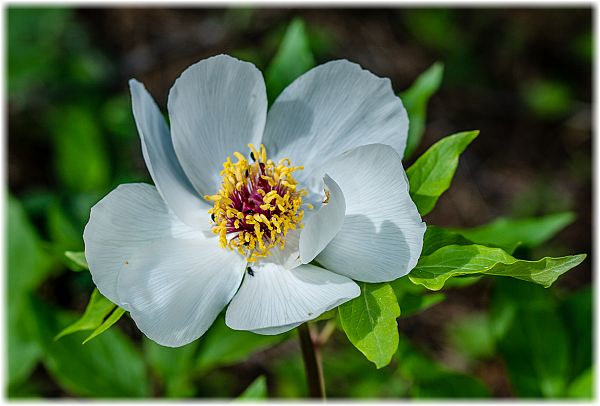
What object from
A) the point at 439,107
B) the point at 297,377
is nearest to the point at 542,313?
the point at 297,377

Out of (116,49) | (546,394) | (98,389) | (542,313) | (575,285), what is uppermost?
(116,49)

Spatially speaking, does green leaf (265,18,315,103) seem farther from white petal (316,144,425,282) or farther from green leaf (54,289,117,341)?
green leaf (54,289,117,341)

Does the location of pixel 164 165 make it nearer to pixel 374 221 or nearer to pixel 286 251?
pixel 286 251

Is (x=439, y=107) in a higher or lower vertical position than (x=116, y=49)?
lower

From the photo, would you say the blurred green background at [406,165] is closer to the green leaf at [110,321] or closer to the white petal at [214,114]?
the white petal at [214,114]

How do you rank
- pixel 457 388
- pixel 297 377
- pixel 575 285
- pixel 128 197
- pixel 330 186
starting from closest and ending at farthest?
pixel 330 186, pixel 128 197, pixel 457 388, pixel 297 377, pixel 575 285

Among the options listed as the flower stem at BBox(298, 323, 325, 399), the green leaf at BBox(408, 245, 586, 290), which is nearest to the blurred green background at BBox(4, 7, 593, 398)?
the flower stem at BBox(298, 323, 325, 399)

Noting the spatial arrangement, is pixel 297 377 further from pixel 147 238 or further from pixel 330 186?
pixel 330 186
